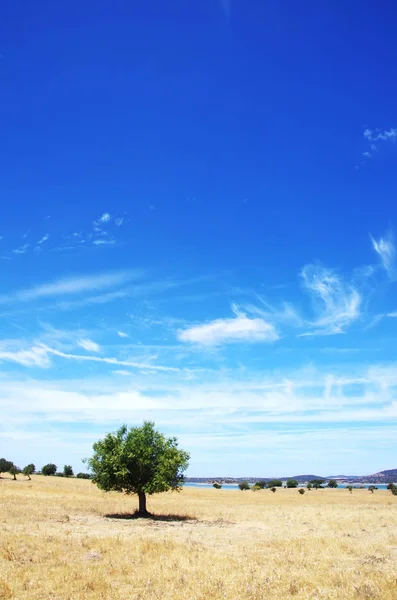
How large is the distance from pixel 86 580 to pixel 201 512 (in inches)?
1524

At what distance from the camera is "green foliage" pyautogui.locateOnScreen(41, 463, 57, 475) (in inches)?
5714

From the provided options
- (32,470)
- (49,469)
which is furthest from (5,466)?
(49,469)

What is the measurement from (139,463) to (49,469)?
122 m

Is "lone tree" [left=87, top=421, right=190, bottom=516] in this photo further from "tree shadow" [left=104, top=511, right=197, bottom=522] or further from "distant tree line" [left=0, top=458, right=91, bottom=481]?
"distant tree line" [left=0, top=458, right=91, bottom=481]

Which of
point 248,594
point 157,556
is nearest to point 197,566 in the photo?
point 157,556

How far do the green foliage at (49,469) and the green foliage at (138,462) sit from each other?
116629 mm

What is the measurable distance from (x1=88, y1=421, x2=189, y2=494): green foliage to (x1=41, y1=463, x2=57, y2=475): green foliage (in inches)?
4592

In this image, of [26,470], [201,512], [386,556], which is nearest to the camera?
[386,556]

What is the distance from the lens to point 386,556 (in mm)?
22172

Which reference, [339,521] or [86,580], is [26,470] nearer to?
[339,521]

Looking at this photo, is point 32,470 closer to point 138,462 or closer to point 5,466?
point 5,466

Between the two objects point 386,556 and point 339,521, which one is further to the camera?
point 339,521

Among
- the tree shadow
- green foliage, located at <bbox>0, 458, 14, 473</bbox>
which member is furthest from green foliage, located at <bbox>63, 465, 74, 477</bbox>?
the tree shadow

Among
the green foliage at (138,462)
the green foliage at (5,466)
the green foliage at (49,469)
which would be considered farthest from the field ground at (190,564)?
the green foliage at (49,469)
